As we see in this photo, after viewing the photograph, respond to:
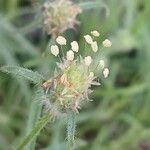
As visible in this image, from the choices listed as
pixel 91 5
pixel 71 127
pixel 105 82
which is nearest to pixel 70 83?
pixel 71 127

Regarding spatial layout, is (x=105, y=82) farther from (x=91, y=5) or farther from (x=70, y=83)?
(x=70, y=83)

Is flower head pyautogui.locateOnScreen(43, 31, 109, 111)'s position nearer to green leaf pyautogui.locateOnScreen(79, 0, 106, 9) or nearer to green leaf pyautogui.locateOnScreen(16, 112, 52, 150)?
green leaf pyautogui.locateOnScreen(16, 112, 52, 150)

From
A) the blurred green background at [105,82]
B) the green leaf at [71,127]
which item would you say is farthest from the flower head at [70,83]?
the blurred green background at [105,82]

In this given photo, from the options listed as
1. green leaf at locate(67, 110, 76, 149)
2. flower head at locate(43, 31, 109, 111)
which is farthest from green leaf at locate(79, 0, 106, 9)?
green leaf at locate(67, 110, 76, 149)

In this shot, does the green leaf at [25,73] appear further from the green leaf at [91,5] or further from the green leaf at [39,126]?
the green leaf at [91,5]

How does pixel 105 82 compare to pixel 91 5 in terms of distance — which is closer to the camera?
pixel 91 5
